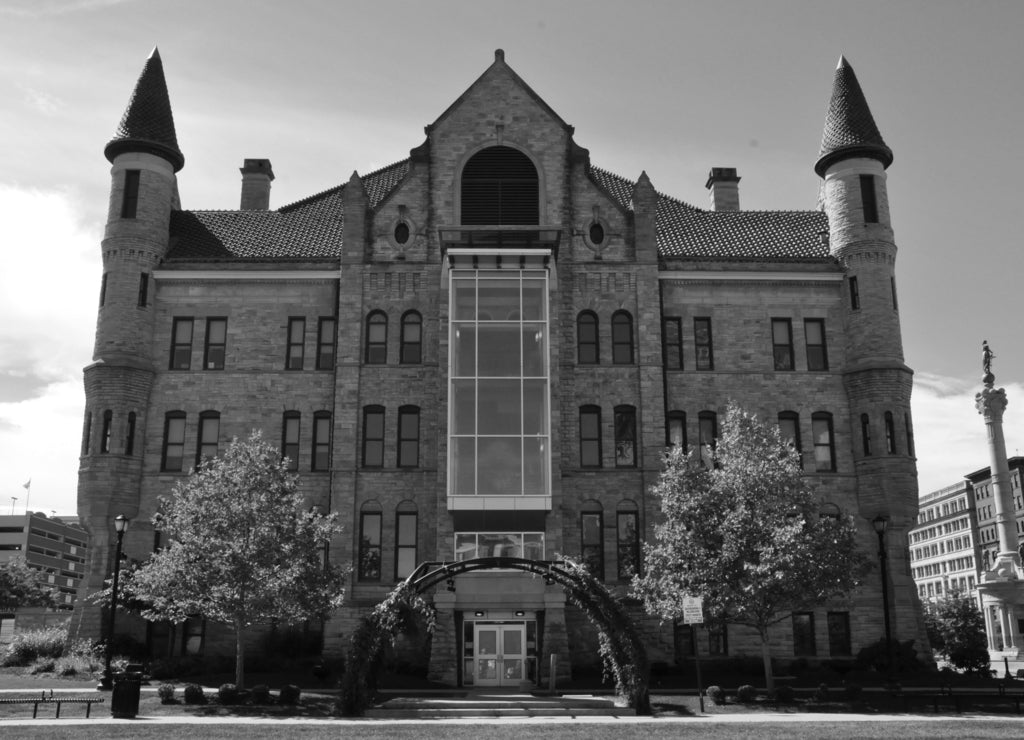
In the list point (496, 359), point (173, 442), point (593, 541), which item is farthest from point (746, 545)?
point (173, 442)

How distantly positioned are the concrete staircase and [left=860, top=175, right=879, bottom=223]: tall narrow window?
2500 centimetres

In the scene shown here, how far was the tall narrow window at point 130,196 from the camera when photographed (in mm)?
41375

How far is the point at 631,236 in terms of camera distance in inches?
1620

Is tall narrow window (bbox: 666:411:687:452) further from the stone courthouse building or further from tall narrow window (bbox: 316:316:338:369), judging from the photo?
tall narrow window (bbox: 316:316:338:369)

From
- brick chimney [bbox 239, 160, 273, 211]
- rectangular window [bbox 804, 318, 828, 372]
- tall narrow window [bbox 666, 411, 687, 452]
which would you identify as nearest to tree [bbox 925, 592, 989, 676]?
rectangular window [bbox 804, 318, 828, 372]

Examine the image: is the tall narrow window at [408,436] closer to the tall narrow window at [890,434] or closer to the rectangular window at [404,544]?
the rectangular window at [404,544]

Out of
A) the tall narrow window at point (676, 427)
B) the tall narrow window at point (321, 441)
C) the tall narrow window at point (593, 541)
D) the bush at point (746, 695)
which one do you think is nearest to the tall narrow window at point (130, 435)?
the tall narrow window at point (321, 441)

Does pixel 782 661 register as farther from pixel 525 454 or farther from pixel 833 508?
pixel 525 454

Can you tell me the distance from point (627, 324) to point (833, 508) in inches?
440

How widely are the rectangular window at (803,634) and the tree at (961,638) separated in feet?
18.7

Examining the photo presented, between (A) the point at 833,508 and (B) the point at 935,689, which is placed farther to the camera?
(A) the point at 833,508

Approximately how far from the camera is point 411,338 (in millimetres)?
40344

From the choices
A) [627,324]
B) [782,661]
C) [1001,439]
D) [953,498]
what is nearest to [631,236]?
[627,324]

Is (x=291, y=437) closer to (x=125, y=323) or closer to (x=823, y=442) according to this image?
(x=125, y=323)
